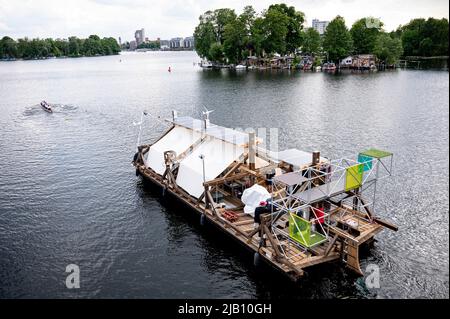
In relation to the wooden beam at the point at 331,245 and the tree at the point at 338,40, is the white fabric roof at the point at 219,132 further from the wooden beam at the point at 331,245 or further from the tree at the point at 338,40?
the tree at the point at 338,40

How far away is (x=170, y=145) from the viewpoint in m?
44.8

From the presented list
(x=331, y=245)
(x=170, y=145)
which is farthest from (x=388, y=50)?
(x=331, y=245)

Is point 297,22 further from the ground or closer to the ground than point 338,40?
further from the ground

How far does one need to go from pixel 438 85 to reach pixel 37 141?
347 feet

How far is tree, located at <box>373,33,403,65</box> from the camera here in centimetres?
16350

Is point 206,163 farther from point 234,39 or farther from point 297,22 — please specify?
point 297,22

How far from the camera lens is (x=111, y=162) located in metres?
55.2

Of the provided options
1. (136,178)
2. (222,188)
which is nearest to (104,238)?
(222,188)

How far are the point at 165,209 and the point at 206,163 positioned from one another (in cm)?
663

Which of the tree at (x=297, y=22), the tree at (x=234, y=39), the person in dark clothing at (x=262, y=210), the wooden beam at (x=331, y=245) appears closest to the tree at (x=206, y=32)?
the tree at (x=234, y=39)

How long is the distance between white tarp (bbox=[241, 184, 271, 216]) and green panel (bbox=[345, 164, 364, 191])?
660cm

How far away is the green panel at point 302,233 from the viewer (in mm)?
26078

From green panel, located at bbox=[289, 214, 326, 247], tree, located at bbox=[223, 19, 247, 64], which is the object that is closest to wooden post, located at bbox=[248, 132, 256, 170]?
green panel, located at bbox=[289, 214, 326, 247]

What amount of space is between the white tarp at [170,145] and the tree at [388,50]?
144910 millimetres
